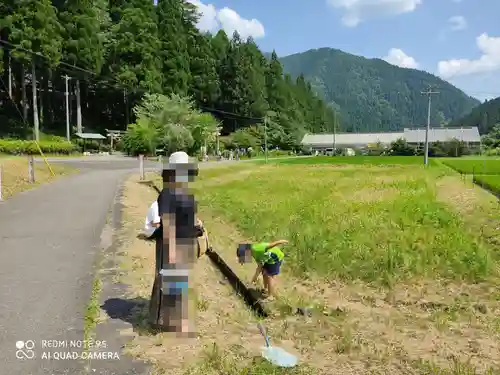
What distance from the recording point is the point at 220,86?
211 feet

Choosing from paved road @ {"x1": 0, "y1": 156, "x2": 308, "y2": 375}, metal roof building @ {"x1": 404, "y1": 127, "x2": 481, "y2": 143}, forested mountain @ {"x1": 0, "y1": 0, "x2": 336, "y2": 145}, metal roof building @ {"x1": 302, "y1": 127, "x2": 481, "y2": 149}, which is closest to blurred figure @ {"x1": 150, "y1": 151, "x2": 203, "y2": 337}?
paved road @ {"x1": 0, "y1": 156, "x2": 308, "y2": 375}

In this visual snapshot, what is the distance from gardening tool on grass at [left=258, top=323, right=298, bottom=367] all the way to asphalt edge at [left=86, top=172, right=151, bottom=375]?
0.96 m

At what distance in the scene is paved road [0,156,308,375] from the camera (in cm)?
370

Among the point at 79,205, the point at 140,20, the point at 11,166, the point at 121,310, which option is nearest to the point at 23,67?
the point at 140,20

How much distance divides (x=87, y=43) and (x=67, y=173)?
23.2m

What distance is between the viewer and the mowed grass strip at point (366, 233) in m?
6.80

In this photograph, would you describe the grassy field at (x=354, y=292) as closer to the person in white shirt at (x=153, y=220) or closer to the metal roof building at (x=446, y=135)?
the person in white shirt at (x=153, y=220)

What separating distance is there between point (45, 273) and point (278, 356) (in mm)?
3360

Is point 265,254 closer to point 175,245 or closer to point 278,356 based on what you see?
point 278,356

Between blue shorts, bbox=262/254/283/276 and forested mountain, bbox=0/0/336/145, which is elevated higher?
forested mountain, bbox=0/0/336/145

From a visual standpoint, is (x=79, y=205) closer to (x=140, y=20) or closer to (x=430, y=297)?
(x=430, y=297)

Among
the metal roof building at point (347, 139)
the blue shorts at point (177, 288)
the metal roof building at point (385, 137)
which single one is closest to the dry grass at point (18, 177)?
the blue shorts at point (177, 288)

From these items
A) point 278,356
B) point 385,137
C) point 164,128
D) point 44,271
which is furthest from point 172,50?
point 385,137

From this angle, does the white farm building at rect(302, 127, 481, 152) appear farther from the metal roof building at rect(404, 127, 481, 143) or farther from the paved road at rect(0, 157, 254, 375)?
the paved road at rect(0, 157, 254, 375)
